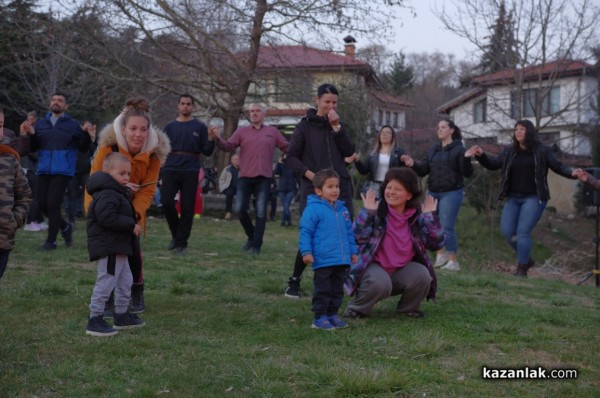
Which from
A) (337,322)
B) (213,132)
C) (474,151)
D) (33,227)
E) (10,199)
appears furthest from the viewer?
(33,227)

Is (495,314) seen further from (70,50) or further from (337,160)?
(70,50)

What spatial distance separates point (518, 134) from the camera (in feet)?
31.5

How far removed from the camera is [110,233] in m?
5.25

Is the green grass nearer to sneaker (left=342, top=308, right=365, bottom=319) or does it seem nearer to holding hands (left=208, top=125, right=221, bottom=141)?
sneaker (left=342, top=308, right=365, bottom=319)

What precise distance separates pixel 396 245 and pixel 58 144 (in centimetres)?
546

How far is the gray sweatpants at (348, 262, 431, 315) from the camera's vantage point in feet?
19.2

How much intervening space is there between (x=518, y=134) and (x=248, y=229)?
13.1 ft

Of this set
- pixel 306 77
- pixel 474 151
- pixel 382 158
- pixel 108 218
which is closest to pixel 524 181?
pixel 474 151

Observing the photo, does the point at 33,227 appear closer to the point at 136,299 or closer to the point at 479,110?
the point at 136,299

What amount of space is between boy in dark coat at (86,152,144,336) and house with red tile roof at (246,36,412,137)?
47.4ft

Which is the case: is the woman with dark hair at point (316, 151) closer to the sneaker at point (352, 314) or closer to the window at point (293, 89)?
the sneaker at point (352, 314)

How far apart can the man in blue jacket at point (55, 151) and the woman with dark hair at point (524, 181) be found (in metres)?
5.29

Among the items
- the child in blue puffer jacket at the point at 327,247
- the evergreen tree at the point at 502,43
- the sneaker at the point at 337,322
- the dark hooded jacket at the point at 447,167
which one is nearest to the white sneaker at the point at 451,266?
the dark hooded jacket at the point at 447,167

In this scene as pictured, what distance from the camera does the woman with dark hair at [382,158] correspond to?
9141 mm
